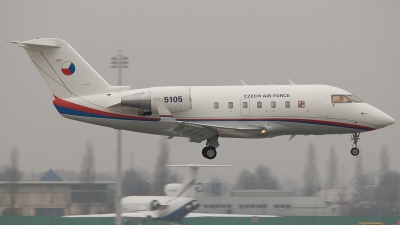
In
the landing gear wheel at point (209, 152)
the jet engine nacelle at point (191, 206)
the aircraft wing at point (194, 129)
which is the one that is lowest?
the jet engine nacelle at point (191, 206)

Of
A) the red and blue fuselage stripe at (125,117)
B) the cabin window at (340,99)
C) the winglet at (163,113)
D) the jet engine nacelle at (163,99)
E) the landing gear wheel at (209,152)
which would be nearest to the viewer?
the winglet at (163,113)

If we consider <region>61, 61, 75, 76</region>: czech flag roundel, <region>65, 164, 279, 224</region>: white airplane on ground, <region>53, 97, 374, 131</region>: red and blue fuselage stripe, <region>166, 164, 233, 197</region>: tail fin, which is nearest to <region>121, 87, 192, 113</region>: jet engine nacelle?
<region>53, 97, 374, 131</region>: red and blue fuselage stripe

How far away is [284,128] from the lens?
138ft

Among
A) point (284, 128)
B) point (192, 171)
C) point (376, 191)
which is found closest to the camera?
point (284, 128)

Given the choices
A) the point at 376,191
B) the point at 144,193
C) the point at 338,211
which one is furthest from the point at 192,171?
the point at 376,191

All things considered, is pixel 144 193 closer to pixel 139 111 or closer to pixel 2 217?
pixel 2 217

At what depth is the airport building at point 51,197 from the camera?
64300 mm

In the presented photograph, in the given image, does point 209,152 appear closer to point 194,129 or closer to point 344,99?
point 194,129

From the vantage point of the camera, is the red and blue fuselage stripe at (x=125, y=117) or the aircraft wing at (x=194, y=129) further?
the red and blue fuselage stripe at (x=125, y=117)

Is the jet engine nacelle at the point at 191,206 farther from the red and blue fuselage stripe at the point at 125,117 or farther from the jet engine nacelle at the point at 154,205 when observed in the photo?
the red and blue fuselage stripe at the point at 125,117

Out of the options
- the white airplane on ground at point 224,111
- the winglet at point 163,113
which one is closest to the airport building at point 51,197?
the white airplane on ground at point 224,111

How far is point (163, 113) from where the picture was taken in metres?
41.3

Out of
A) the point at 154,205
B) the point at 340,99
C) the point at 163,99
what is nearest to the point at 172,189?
the point at 154,205

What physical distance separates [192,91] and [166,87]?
1.44m
